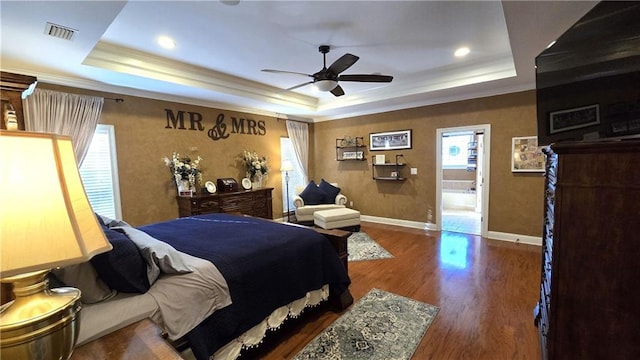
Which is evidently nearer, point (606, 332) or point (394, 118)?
point (606, 332)

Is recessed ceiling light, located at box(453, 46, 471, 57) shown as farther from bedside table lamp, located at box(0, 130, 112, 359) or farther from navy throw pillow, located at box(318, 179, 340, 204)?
bedside table lamp, located at box(0, 130, 112, 359)

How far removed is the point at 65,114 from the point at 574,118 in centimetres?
508

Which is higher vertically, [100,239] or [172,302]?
[100,239]

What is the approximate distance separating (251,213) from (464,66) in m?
4.37

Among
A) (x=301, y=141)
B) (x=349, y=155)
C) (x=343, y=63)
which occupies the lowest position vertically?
(x=349, y=155)

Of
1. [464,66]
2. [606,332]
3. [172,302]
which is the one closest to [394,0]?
[464,66]

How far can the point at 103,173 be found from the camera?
3.79 m

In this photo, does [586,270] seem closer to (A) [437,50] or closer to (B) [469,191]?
(A) [437,50]

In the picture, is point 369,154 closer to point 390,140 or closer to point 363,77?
point 390,140

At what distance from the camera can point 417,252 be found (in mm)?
4027

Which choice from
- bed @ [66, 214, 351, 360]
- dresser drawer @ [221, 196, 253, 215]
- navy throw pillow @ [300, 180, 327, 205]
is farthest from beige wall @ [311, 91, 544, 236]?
bed @ [66, 214, 351, 360]

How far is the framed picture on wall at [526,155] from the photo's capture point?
4.19 metres

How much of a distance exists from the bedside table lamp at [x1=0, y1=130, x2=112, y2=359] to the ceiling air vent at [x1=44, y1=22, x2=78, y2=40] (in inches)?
90.2

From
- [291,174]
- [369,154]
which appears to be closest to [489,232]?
[369,154]
